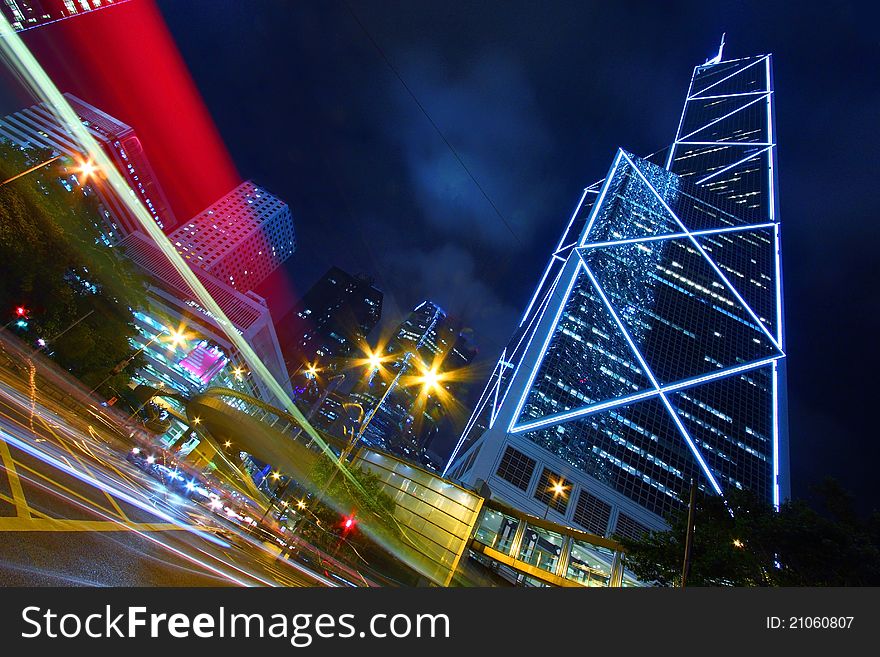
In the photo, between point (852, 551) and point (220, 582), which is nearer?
point (220, 582)

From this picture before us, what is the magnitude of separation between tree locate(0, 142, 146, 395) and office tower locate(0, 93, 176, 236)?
7835 cm

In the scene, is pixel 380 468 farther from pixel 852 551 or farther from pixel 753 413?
pixel 753 413

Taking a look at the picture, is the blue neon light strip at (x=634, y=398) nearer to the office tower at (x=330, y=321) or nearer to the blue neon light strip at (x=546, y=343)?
the blue neon light strip at (x=546, y=343)

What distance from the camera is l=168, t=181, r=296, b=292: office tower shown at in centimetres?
11825

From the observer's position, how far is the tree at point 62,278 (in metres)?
20.2

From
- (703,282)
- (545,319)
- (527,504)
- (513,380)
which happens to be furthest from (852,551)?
(703,282)

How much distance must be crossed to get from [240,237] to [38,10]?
5948cm

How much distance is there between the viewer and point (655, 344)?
198 feet

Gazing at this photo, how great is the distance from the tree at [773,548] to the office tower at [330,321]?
487ft

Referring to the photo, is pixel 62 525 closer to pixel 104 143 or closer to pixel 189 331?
pixel 189 331

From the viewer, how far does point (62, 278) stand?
22.8 m

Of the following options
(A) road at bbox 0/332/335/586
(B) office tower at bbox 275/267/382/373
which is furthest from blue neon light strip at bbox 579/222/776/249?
(B) office tower at bbox 275/267/382/373

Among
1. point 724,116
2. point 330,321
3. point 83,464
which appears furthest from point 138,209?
point 330,321
